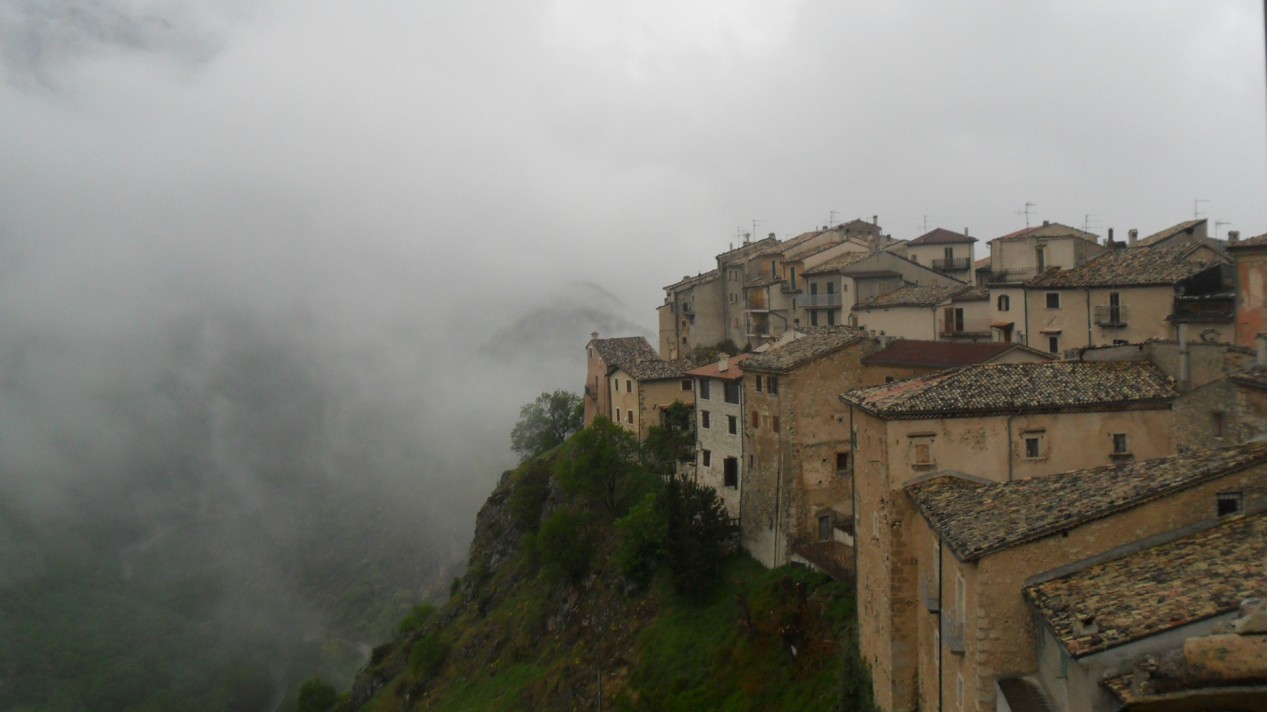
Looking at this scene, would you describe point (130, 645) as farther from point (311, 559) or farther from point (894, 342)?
point (894, 342)

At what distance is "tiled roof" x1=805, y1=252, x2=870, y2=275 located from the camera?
206 feet

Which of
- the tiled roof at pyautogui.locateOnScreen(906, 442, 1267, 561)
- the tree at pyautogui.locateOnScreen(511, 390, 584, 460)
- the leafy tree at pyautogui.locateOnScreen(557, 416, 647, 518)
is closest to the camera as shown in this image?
the tiled roof at pyautogui.locateOnScreen(906, 442, 1267, 561)

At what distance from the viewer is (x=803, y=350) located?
3869 cm

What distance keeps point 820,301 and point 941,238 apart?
11.5 m

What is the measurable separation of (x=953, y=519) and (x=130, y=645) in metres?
103

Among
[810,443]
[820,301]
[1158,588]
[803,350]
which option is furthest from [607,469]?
[1158,588]

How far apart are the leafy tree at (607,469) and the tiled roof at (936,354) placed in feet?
64.5

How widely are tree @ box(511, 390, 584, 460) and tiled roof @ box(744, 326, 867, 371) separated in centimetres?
4153

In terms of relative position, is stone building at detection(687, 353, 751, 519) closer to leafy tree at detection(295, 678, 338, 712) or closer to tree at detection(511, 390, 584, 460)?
tree at detection(511, 390, 584, 460)

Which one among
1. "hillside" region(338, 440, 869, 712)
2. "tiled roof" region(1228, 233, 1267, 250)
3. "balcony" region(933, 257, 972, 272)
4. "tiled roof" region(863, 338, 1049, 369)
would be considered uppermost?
"balcony" region(933, 257, 972, 272)

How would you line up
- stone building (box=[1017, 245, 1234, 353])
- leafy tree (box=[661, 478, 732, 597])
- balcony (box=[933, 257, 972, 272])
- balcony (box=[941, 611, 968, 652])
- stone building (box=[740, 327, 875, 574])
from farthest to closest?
balcony (box=[933, 257, 972, 272]), leafy tree (box=[661, 478, 732, 597]), stone building (box=[1017, 245, 1234, 353]), stone building (box=[740, 327, 875, 574]), balcony (box=[941, 611, 968, 652])

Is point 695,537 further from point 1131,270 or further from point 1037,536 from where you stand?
point 1037,536

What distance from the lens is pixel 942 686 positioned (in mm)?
18938

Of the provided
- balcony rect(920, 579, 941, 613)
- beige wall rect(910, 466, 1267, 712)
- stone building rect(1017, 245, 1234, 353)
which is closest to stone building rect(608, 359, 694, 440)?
stone building rect(1017, 245, 1234, 353)
